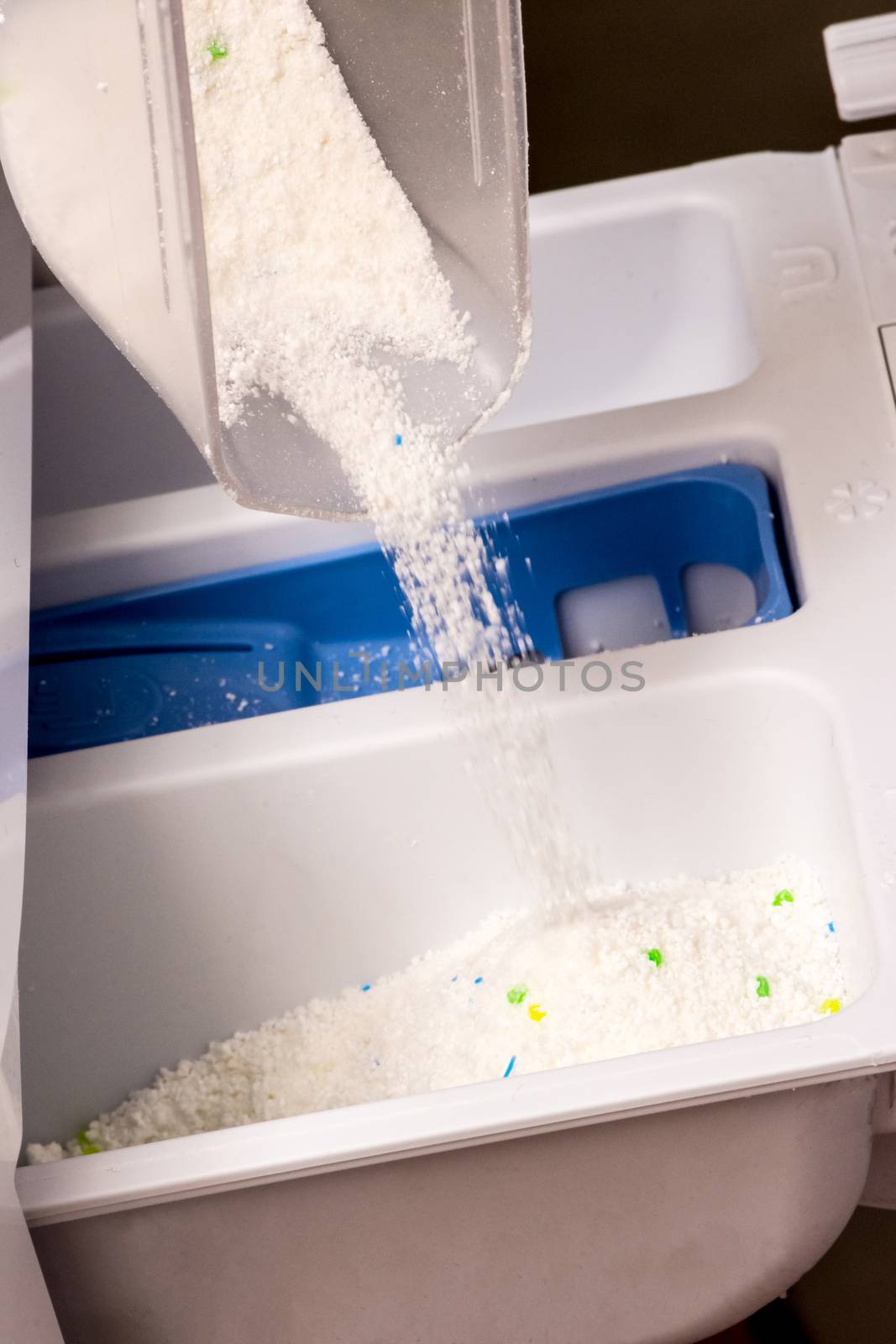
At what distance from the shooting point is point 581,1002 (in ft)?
3.13

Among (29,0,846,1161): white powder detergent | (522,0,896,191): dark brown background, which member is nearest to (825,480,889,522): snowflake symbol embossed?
(29,0,846,1161): white powder detergent

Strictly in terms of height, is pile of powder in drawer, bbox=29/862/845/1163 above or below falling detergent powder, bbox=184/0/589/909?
below

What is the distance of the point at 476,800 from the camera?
1.05 m

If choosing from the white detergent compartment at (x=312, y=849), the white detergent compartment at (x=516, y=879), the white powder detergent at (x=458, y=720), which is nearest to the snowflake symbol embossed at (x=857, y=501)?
the white detergent compartment at (x=516, y=879)

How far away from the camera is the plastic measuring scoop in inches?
24.4

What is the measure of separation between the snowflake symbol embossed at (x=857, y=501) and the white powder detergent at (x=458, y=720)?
0.27 m

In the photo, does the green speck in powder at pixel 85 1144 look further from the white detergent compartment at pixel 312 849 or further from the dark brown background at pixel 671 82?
the dark brown background at pixel 671 82

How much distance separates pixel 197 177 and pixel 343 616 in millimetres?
596

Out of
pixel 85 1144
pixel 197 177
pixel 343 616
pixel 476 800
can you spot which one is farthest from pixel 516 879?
pixel 197 177

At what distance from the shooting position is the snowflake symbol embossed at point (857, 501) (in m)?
1.01

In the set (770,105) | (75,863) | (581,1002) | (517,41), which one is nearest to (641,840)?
(581,1002)

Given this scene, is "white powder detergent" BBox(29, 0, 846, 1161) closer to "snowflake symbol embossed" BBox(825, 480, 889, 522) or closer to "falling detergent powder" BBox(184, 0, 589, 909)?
"falling detergent powder" BBox(184, 0, 589, 909)

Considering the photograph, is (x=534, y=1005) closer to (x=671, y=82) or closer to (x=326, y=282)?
(x=326, y=282)

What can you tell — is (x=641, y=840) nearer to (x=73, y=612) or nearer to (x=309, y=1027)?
(x=309, y=1027)
